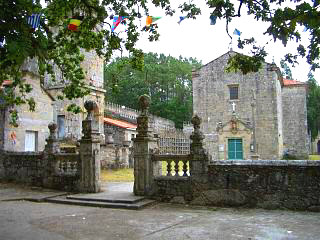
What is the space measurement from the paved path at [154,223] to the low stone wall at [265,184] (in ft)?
1.27

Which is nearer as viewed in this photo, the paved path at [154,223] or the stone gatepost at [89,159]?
the paved path at [154,223]

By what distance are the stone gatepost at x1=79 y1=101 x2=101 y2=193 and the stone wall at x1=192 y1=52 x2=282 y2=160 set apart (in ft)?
55.9

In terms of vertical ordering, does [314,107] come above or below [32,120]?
above

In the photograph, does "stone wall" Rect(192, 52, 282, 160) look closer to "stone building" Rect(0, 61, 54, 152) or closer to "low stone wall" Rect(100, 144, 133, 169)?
"low stone wall" Rect(100, 144, 133, 169)

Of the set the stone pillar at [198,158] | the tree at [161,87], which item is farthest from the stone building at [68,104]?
the tree at [161,87]

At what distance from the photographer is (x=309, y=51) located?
18.2 ft

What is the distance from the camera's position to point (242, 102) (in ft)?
98.3

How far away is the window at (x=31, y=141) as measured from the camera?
17.6 m

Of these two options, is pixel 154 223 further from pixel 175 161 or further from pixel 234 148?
pixel 234 148

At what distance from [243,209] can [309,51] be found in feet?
16.9

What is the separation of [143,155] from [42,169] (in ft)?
16.2

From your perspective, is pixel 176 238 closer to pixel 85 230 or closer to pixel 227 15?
pixel 85 230

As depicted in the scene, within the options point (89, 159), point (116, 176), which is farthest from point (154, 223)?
point (116, 176)

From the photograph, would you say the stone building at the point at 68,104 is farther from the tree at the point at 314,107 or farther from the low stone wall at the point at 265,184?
the tree at the point at 314,107
